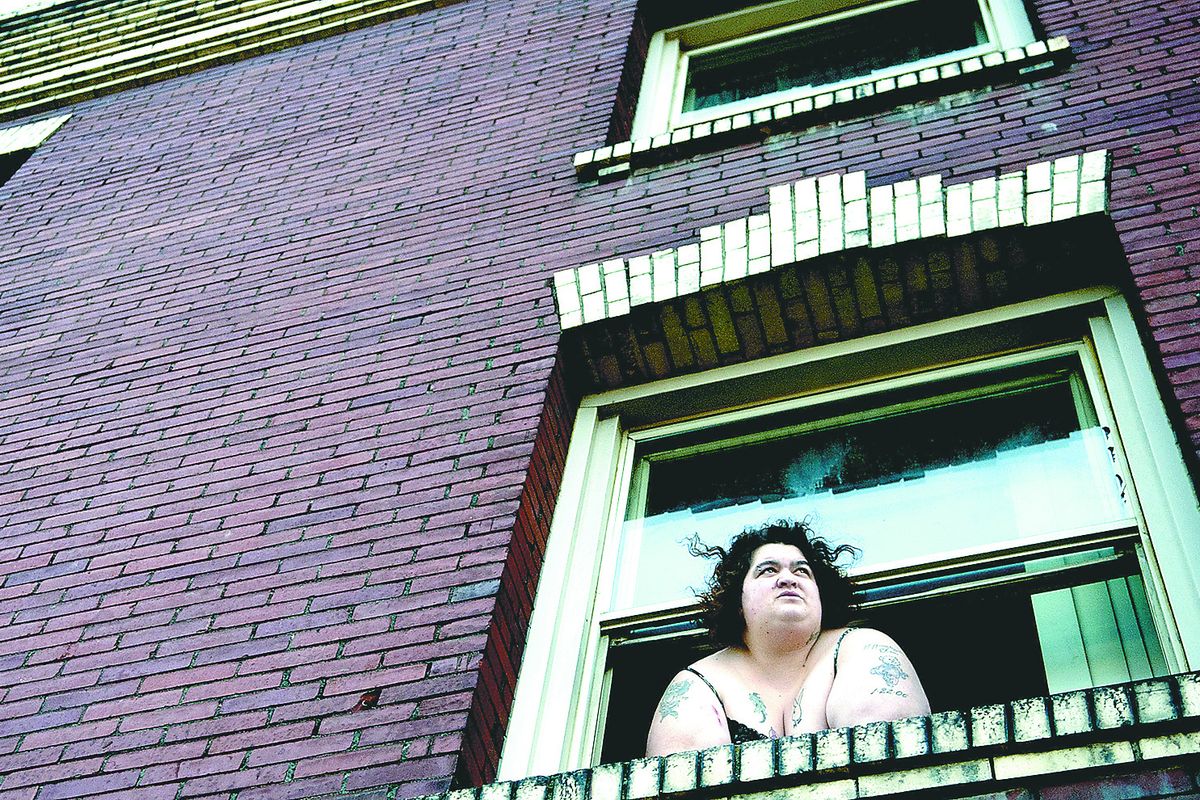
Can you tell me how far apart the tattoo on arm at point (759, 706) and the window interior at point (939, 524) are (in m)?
0.40

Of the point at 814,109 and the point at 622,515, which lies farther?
the point at 814,109

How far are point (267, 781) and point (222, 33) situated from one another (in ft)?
19.7

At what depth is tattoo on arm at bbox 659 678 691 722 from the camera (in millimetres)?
3484

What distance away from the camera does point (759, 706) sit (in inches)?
137

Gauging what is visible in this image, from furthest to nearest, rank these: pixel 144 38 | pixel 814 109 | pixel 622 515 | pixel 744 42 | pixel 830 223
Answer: pixel 144 38
pixel 744 42
pixel 814 109
pixel 830 223
pixel 622 515

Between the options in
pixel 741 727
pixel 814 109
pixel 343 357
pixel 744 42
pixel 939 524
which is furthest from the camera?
pixel 744 42

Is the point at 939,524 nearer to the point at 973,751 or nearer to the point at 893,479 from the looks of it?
the point at 893,479

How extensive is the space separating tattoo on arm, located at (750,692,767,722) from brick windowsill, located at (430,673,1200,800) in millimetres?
465

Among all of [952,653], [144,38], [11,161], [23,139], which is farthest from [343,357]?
[144,38]

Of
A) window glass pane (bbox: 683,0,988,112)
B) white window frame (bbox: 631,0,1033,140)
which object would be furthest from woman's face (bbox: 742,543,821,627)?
window glass pane (bbox: 683,0,988,112)

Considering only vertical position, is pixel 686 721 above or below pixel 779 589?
below

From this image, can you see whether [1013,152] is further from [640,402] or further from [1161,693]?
[1161,693]

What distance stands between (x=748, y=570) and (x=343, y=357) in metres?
2.08

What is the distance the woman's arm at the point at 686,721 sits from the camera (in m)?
3.37
